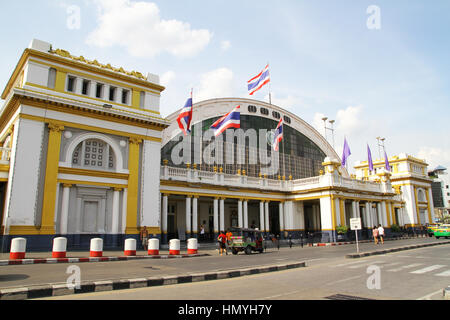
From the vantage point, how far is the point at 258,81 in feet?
120

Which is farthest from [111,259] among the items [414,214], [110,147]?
[414,214]

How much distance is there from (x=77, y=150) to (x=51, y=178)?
2912mm

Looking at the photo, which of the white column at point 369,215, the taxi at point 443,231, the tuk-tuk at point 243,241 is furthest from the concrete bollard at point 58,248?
the taxi at point 443,231

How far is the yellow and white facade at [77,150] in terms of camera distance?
2083 centimetres

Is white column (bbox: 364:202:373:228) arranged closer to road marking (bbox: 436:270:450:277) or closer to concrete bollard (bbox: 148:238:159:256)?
road marking (bbox: 436:270:450:277)

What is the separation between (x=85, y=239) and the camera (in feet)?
→ 75.2

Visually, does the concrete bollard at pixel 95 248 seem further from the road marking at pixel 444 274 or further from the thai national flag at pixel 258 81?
the thai national flag at pixel 258 81

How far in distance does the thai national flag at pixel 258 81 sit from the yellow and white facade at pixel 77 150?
40.3 ft

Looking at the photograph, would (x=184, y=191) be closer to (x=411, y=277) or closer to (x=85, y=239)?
(x=85, y=239)

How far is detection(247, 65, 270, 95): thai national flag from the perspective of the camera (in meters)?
36.1

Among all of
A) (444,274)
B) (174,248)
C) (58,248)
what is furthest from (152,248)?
(444,274)

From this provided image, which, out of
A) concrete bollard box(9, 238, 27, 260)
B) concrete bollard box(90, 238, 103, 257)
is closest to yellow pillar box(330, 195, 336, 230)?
concrete bollard box(90, 238, 103, 257)

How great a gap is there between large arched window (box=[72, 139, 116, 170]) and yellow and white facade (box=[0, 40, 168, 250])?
0.07 metres

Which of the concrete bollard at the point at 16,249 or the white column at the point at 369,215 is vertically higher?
the white column at the point at 369,215
